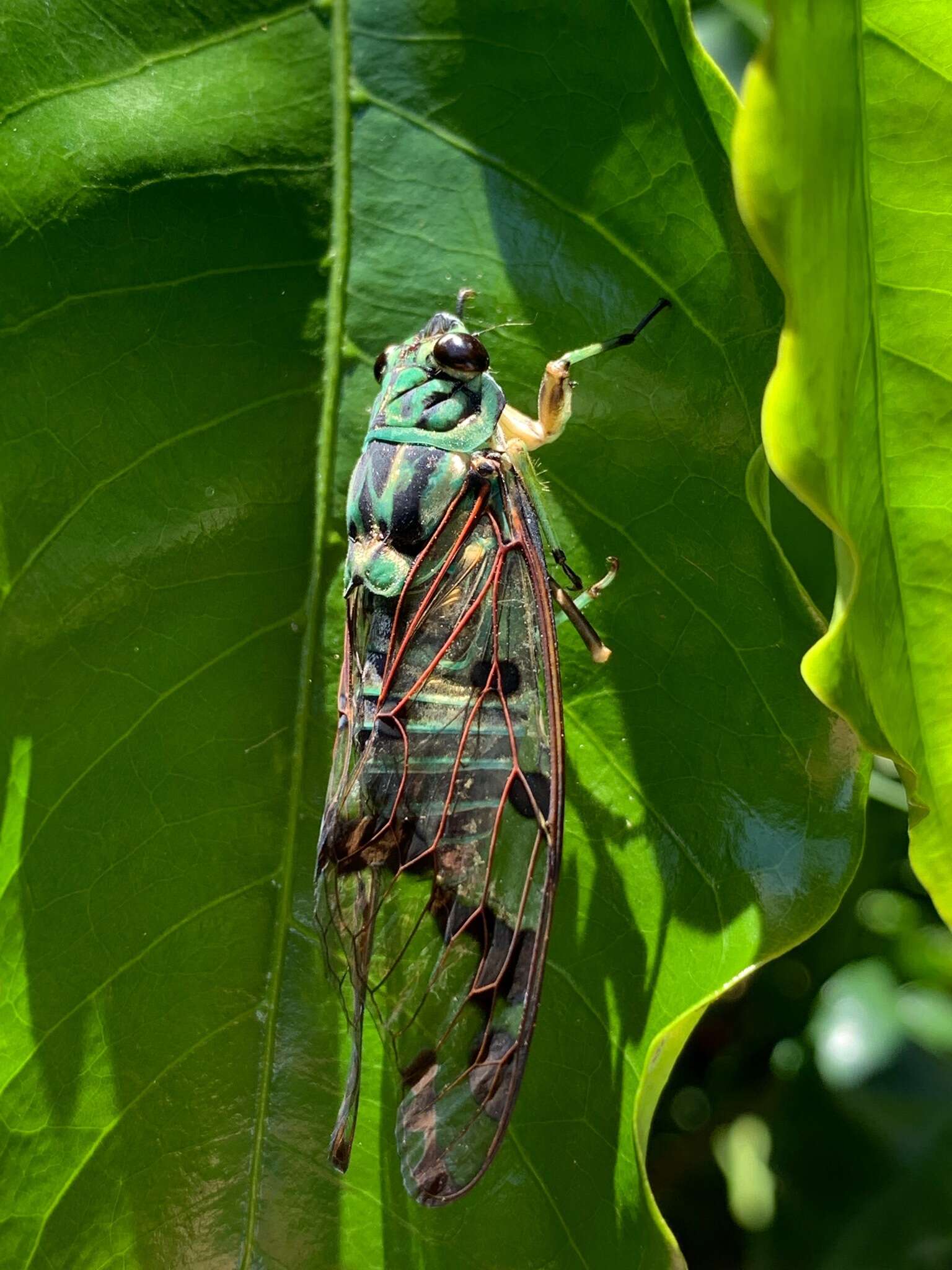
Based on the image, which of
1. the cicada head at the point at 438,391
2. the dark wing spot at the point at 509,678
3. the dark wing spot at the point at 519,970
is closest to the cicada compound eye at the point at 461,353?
the cicada head at the point at 438,391

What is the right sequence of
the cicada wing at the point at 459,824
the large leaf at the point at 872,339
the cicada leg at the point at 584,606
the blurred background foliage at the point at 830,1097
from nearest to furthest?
the large leaf at the point at 872,339 < the cicada wing at the point at 459,824 < the cicada leg at the point at 584,606 < the blurred background foliage at the point at 830,1097

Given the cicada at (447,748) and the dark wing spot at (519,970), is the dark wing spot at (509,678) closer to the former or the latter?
the cicada at (447,748)

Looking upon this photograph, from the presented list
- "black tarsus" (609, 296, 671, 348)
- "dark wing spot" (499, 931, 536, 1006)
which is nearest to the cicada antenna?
"black tarsus" (609, 296, 671, 348)

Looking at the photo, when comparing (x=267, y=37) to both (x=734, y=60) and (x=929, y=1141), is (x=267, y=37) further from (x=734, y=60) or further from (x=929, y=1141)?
(x=929, y=1141)

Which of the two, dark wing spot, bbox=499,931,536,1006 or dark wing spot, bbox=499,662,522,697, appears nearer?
dark wing spot, bbox=499,931,536,1006

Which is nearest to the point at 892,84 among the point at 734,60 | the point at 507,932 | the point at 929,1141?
the point at 507,932

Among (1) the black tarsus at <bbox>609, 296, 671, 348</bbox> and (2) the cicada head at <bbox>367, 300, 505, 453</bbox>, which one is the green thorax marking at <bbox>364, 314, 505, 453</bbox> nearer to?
(2) the cicada head at <bbox>367, 300, 505, 453</bbox>

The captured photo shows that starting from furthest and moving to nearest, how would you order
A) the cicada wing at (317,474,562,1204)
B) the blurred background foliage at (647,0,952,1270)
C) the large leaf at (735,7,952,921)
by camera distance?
1. the blurred background foliage at (647,0,952,1270)
2. the cicada wing at (317,474,562,1204)
3. the large leaf at (735,7,952,921)

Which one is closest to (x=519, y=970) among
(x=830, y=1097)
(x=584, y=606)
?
(x=584, y=606)
